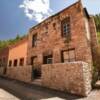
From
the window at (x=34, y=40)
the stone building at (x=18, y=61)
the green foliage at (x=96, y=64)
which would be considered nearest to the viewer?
the green foliage at (x=96, y=64)

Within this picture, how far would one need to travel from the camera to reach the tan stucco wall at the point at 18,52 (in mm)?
16906

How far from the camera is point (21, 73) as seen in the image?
13.4m

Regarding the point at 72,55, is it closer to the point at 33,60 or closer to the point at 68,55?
the point at 68,55

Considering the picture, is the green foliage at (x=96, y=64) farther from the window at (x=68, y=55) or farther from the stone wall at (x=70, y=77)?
the window at (x=68, y=55)

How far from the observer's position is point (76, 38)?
33.5 ft

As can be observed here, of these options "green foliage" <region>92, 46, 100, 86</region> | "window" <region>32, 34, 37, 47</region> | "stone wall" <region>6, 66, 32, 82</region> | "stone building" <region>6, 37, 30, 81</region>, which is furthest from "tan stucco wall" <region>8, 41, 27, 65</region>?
"green foliage" <region>92, 46, 100, 86</region>

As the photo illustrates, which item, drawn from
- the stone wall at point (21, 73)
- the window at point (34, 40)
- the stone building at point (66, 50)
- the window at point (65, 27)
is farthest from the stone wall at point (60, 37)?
the stone wall at point (21, 73)

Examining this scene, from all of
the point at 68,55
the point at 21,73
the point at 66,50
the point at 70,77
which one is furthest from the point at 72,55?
the point at 21,73

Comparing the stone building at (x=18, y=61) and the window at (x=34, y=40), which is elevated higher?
the window at (x=34, y=40)

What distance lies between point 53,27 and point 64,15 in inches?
63.2

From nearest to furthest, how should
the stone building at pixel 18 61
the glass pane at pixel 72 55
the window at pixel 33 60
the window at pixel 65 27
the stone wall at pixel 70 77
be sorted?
the stone wall at pixel 70 77
the glass pane at pixel 72 55
the window at pixel 65 27
the stone building at pixel 18 61
the window at pixel 33 60

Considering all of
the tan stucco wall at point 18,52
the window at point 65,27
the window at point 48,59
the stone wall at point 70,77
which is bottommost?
the stone wall at point 70,77

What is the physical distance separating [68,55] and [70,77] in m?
2.90

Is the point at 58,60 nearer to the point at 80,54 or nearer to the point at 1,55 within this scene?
the point at 80,54
